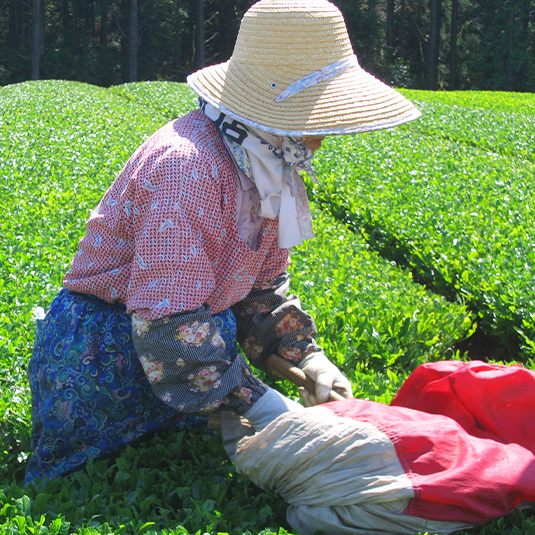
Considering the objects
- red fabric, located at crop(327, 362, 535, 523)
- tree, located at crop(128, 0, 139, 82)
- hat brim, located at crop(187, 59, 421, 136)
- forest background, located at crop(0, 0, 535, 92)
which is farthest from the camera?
forest background, located at crop(0, 0, 535, 92)

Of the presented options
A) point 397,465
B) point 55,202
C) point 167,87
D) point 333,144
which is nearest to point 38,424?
point 397,465

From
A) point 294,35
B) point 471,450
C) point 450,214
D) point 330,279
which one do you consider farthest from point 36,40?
point 471,450

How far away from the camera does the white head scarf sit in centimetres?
213

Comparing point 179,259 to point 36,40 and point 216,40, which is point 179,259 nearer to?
point 36,40

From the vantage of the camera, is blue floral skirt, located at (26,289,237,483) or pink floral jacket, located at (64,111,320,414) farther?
blue floral skirt, located at (26,289,237,483)

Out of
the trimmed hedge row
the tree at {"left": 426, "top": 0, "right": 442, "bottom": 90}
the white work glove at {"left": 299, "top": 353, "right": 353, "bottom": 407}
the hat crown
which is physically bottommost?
the tree at {"left": 426, "top": 0, "right": 442, "bottom": 90}

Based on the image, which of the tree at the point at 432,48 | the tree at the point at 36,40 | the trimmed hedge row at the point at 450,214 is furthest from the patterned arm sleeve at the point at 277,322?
the tree at the point at 432,48

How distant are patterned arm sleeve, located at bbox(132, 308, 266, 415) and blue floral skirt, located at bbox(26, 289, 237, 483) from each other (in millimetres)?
211

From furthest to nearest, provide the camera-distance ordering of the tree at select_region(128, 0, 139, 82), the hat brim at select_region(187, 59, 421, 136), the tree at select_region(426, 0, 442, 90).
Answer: the tree at select_region(426, 0, 442, 90) < the tree at select_region(128, 0, 139, 82) < the hat brim at select_region(187, 59, 421, 136)

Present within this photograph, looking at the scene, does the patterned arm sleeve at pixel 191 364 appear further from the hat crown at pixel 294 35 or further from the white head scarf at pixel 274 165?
the hat crown at pixel 294 35

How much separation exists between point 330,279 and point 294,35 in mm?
2169

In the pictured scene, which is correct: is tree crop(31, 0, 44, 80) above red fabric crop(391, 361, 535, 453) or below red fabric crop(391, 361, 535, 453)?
below

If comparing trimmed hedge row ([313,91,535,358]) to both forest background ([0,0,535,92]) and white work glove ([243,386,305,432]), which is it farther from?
forest background ([0,0,535,92])

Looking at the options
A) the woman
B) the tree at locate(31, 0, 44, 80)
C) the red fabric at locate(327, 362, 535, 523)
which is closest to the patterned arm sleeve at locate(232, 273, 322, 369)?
the woman
